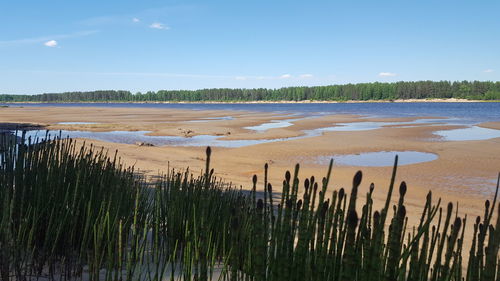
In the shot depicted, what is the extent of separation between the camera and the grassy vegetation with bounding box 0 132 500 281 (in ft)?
6.30

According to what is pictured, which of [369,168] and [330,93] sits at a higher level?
[330,93]

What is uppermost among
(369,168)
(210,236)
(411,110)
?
(411,110)

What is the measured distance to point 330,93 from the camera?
158m

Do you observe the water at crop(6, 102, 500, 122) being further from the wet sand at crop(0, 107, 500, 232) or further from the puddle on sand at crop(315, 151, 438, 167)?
the puddle on sand at crop(315, 151, 438, 167)

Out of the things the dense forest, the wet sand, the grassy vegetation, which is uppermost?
the dense forest

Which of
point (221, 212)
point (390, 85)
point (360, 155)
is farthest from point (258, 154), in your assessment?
point (390, 85)

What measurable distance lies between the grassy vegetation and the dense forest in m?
142

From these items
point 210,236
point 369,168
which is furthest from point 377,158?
point 210,236

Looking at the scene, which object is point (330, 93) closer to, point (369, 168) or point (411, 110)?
point (411, 110)

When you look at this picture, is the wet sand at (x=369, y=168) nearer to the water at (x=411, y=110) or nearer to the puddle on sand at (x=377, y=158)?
the puddle on sand at (x=377, y=158)

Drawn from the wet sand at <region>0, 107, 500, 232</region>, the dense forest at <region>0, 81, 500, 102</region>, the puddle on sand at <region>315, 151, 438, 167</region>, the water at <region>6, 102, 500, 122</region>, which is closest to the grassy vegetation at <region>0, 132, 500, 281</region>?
the wet sand at <region>0, 107, 500, 232</region>

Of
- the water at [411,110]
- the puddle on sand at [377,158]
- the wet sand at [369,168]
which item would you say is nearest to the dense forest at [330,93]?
the water at [411,110]

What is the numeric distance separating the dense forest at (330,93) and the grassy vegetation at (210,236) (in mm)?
141816

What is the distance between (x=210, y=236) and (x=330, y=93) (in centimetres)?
15907
